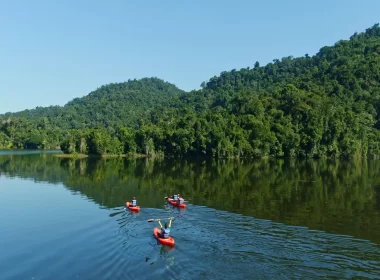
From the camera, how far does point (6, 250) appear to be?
1048 inches

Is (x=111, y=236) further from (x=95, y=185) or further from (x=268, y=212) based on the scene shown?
(x=95, y=185)

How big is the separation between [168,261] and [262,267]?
573 cm

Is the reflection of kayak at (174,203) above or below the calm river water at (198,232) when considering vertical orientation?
above

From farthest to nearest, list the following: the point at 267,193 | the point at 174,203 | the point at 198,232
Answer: the point at 267,193
the point at 174,203
the point at 198,232

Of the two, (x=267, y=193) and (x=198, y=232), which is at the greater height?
(x=267, y=193)

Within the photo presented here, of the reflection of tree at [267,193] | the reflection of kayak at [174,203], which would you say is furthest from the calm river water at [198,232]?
the reflection of kayak at [174,203]

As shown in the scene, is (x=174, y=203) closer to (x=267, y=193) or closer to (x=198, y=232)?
(x=198, y=232)

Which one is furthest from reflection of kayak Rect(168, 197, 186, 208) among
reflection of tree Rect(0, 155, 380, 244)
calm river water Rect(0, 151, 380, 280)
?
reflection of tree Rect(0, 155, 380, 244)

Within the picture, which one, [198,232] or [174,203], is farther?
[174,203]

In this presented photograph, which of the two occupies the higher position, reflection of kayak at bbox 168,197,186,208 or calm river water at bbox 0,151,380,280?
reflection of kayak at bbox 168,197,186,208

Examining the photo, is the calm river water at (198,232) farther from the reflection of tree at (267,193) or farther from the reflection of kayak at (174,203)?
the reflection of kayak at (174,203)

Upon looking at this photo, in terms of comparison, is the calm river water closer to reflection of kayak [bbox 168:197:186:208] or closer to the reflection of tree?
the reflection of tree

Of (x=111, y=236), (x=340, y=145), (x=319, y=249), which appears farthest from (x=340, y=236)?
(x=340, y=145)

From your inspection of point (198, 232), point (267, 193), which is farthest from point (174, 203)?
point (267, 193)
